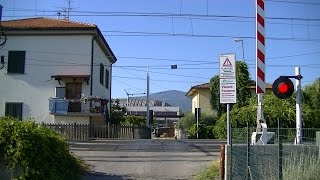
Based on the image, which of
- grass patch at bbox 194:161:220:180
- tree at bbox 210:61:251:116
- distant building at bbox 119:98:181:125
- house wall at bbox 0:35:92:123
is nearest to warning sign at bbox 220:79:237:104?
grass patch at bbox 194:161:220:180

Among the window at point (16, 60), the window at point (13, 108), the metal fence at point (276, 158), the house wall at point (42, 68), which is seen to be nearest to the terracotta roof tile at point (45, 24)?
the house wall at point (42, 68)

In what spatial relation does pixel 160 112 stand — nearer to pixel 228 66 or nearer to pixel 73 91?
pixel 73 91

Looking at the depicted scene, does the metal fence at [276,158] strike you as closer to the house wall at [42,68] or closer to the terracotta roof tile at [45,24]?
the house wall at [42,68]

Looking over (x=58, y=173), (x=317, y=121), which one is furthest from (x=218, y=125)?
(x=58, y=173)

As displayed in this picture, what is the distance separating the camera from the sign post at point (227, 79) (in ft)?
31.8

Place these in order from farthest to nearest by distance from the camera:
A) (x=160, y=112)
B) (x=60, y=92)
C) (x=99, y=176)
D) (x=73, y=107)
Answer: (x=160, y=112)
(x=60, y=92)
(x=73, y=107)
(x=99, y=176)

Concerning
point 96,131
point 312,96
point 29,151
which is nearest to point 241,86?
point 312,96

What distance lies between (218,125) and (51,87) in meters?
14.5

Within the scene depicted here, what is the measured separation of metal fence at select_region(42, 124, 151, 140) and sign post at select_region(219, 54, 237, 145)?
22.7 metres

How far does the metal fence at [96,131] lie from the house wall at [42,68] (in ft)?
10.4

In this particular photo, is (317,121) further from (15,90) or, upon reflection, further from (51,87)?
(15,90)

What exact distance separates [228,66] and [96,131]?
25288mm

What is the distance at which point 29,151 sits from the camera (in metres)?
9.82

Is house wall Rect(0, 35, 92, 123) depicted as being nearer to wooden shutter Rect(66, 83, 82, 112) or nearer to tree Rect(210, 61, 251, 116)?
wooden shutter Rect(66, 83, 82, 112)
